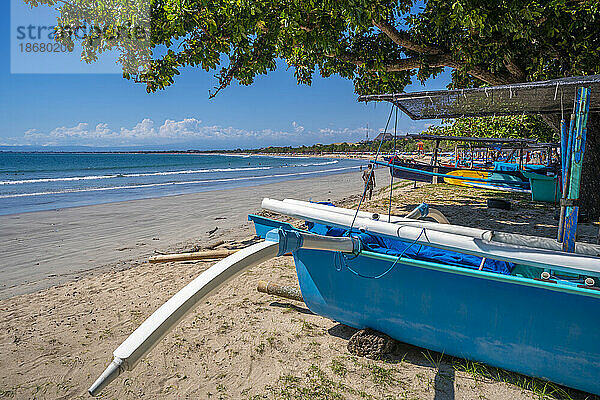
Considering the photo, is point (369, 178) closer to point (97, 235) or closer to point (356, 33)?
point (356, 33)

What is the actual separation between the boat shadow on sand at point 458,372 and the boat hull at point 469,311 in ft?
0.39

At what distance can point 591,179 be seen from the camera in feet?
28.1

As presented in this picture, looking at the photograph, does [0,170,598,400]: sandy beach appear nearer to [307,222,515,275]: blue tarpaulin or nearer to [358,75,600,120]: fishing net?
[307,222,515,275]: blue tarpaulin

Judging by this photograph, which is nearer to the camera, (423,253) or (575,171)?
(575,171)

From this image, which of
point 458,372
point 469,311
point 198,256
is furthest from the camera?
point 198,256

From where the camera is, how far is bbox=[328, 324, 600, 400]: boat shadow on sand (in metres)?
2.86

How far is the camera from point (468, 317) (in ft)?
9.75

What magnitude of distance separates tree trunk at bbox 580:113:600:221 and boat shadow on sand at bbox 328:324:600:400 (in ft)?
24.1

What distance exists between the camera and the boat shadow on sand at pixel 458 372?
2.86 meters

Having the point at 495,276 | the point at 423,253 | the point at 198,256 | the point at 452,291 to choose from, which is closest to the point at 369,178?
the point at 423,253

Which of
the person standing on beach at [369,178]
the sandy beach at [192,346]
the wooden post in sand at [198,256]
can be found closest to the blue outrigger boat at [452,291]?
the sandy beach at [192,346]

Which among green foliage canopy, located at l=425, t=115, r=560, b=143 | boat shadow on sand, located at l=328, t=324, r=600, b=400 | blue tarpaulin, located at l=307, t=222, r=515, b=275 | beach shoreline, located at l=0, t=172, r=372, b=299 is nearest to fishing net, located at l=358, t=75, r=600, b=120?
blue tarpaulin, located at l=307, t=222, r=515, b=275

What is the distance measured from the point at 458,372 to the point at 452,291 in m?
0.75

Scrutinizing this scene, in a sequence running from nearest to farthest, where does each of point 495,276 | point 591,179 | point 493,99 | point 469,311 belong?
point 495,276 → point 469,311 → point 493,99 → point 591,179
